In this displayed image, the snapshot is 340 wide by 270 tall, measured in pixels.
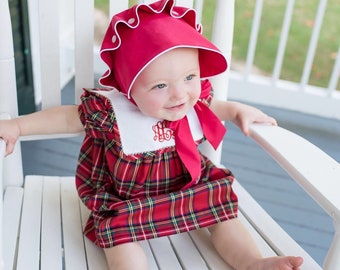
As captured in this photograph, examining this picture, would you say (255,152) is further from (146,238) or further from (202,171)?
(146,238)

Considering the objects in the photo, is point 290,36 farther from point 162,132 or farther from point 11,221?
point 11,221

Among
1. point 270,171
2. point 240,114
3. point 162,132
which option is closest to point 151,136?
point 162,132

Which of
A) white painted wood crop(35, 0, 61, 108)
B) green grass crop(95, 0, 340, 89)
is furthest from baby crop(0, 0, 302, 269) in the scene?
green grass crop(95, 0, 340, 89)

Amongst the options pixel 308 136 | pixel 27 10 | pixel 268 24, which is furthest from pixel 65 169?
pixel 268 24

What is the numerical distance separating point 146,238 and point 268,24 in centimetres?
231

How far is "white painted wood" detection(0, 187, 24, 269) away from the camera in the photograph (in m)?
0.83

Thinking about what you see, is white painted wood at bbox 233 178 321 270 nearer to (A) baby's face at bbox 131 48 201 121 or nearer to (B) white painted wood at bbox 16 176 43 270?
(A) baby's face at bbox 131 48 201 121

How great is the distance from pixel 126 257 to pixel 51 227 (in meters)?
0.18

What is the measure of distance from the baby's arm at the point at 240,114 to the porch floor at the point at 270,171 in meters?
0.62

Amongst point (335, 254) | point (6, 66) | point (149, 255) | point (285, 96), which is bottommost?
point (285, 96)

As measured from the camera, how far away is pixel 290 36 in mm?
2848

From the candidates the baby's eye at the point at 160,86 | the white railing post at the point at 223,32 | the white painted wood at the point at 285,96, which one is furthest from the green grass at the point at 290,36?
the baby's eye at the point at 160,86

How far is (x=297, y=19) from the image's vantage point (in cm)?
297

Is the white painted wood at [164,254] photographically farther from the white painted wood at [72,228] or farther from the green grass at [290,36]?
the green grass at [290,36]
